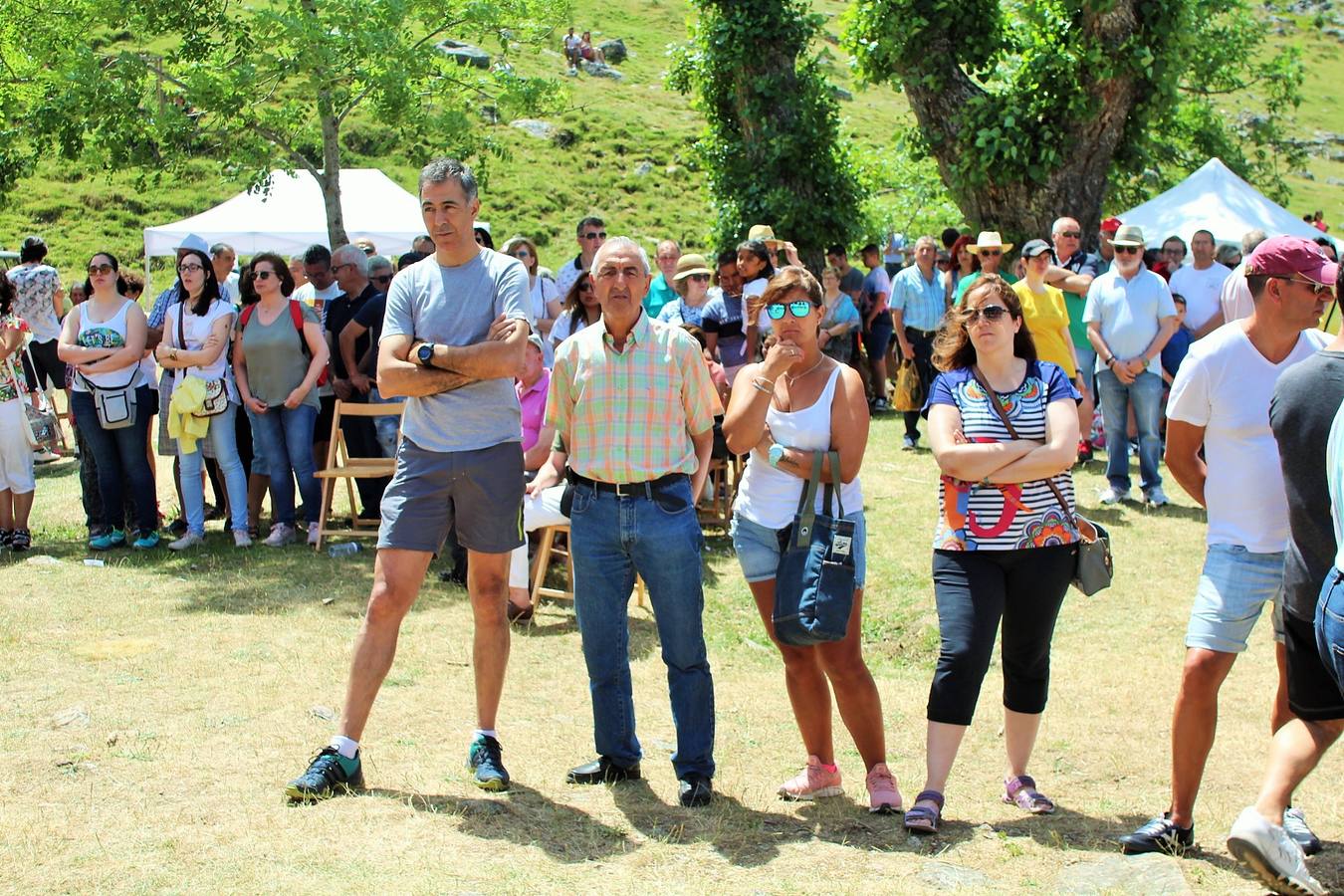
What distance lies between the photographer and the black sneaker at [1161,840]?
4.34 metres

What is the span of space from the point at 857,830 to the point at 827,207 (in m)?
14.8

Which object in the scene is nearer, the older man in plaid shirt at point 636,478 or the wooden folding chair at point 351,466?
the older man in plaid shirt at point 636,478

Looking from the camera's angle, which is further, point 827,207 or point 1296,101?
point 1296,101

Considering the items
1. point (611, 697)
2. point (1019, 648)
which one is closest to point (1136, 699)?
point (1019, 648)

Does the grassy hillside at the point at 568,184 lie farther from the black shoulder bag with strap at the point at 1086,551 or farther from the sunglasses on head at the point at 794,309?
the black shoulder bag with strap at the point at 1086,551

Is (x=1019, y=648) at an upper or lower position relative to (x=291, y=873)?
upper

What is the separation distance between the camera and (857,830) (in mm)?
4672

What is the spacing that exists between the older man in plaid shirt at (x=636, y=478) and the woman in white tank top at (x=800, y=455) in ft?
0.64

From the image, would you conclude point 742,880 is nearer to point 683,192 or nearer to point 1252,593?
point 1252,593

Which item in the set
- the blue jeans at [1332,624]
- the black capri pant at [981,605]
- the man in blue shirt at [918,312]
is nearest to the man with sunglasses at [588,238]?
the man in blue shirt at [918,312]

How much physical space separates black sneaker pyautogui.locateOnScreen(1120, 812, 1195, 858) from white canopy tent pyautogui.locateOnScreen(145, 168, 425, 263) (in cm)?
1430

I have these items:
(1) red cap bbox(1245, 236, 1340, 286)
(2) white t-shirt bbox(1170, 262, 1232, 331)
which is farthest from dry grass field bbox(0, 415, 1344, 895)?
(2) white t-shirt bbox(1170, 262, 1232, 331)

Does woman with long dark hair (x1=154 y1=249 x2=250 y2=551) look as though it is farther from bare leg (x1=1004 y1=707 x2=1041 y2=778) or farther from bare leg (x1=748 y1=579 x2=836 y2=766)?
bare leg (x1=1004 y1=707 x2=1041 y2=778)

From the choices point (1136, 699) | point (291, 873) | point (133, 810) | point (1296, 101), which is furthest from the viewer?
point (1296, 101)
